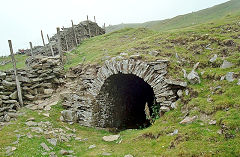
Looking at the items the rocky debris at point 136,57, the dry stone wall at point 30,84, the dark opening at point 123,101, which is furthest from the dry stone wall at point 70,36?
the rocky debris at point 136,57

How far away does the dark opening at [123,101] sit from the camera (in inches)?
423

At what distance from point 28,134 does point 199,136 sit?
6284 millimetres

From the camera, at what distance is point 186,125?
641 cm

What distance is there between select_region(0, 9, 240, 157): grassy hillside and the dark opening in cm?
142

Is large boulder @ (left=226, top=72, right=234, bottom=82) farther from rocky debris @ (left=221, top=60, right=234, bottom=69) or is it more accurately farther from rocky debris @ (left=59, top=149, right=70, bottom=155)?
rocky debris @ (left=59, top=149, right=70, bottom=155)

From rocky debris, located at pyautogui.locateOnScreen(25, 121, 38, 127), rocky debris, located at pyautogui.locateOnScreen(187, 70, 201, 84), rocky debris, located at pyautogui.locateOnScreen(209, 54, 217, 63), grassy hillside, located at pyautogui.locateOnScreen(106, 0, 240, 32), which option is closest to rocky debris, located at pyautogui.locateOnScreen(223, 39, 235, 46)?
rocky debris, located at pyautogui.locateOnScreen(209, 54, 217, 63)

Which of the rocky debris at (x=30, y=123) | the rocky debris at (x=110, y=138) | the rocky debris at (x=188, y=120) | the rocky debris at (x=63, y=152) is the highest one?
the rocky debris at (x=188, y=120)

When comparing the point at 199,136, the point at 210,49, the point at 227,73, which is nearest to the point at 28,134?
the point at 199,136

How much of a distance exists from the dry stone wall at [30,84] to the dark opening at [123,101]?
3127mm

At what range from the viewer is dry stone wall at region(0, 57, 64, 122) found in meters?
9.54

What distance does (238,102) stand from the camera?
586cm

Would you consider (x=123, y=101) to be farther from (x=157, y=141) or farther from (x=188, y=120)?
(x=188, y=120)

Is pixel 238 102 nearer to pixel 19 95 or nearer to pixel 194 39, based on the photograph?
pixel 194 39

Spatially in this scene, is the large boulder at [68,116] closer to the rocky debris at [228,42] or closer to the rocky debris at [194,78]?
the rocky debris at [194,78]
